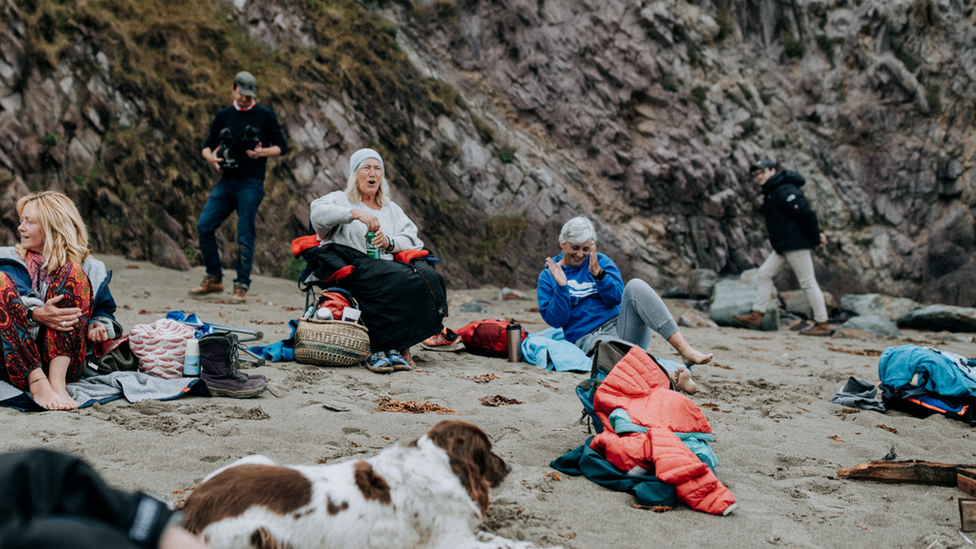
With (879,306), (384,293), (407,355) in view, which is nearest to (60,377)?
(384,293)

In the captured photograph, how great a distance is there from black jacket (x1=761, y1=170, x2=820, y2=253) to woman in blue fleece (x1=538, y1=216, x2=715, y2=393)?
4806 mm

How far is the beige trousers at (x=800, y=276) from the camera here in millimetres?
8836

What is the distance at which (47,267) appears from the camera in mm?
3314

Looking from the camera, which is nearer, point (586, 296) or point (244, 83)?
point (586, 296)

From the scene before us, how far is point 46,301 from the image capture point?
128 inches

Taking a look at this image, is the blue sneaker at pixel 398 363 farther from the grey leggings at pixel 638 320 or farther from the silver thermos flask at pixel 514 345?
the grey leggings at pixel 638 320

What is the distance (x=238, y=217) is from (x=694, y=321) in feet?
22.0

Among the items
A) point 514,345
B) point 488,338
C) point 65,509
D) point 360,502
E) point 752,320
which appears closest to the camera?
point 65,509

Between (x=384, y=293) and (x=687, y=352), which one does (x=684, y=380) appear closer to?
(x=687, y=352)

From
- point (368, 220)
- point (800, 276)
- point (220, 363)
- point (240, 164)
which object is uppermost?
point (240, 164)

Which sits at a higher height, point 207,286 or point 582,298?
point 582,298

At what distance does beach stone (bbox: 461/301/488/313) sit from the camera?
925 centimetres

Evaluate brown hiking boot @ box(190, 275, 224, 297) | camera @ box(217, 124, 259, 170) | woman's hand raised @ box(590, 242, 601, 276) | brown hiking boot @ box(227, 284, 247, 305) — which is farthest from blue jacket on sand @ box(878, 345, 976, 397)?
brown hiking boot @ box(190, 275, 224, 297)

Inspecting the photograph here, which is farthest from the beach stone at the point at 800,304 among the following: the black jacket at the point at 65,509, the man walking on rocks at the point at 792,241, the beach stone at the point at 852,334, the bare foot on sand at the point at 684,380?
the black jacket at the point at 65,509
